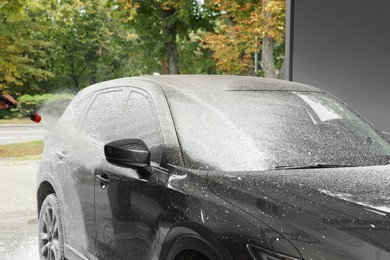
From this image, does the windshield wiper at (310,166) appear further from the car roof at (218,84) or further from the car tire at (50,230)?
the car tire at (50,230)

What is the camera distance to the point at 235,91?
4.18 metres

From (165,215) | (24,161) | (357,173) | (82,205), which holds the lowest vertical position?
(24,161)

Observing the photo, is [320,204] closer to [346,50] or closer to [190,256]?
[190,256]

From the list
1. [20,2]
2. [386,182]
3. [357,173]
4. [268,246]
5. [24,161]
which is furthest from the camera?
[20,2]

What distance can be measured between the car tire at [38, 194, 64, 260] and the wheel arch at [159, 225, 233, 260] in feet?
6.89

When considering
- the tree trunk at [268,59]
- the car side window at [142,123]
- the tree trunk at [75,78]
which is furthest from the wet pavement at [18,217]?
the tree trunk at [75,78]

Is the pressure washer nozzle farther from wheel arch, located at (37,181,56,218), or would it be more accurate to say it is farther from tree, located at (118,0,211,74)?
tree, located at (118,0,211,74)

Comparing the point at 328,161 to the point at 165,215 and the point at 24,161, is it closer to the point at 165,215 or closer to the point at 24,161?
the point at 165,215

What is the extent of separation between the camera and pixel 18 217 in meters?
9.04

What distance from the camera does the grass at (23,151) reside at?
67.6 feet

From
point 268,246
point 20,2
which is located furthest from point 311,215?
point 20,2

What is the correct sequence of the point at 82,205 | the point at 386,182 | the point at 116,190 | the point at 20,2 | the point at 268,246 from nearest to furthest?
the point at 268,246, the point at 386,182, the point at 116,190, the point at 82,205, the point at 20,2

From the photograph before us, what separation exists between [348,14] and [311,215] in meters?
7.24

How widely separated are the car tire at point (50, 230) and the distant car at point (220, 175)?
56 mm
